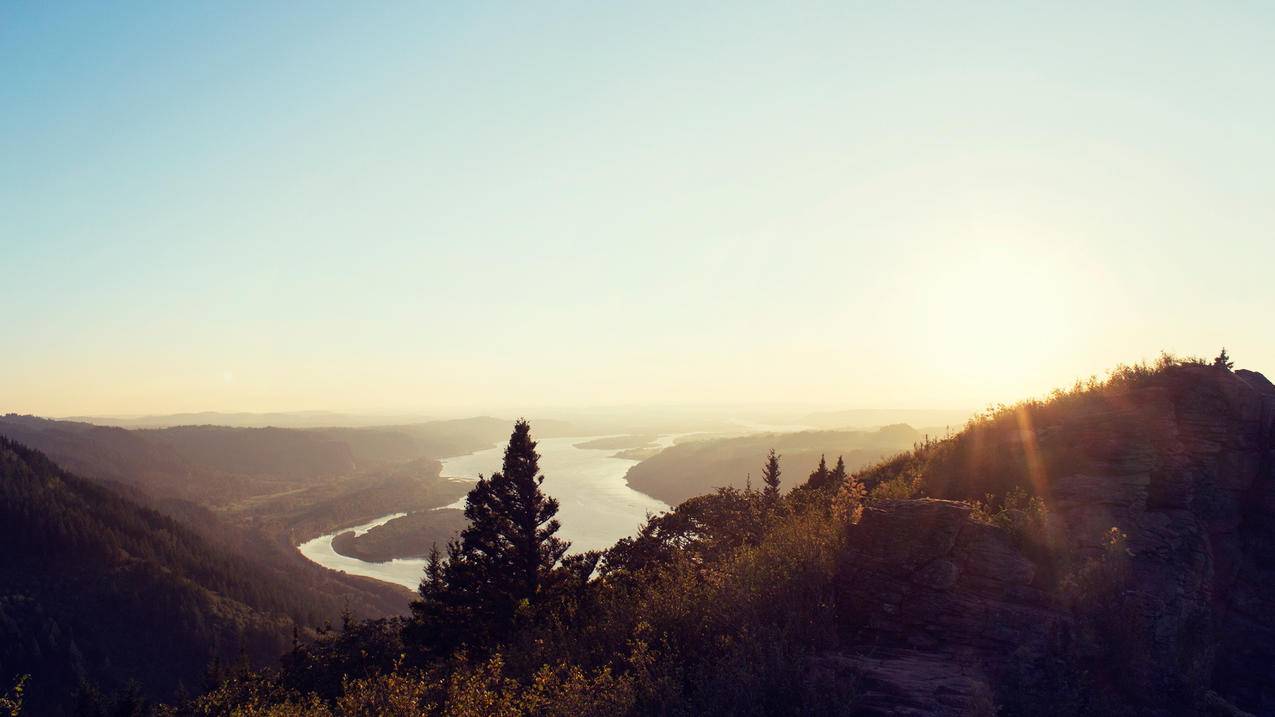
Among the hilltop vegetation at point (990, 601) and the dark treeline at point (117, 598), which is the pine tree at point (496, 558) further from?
the dark treeline at point (117, 598)

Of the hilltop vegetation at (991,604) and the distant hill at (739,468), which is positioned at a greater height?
the hilltop vegetation at (991,604)

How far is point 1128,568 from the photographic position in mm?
8391

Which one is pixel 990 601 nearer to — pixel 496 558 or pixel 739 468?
pixel 496 558

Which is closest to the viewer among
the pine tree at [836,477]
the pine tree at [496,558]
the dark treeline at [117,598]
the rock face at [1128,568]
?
the rock face at [1128,568]

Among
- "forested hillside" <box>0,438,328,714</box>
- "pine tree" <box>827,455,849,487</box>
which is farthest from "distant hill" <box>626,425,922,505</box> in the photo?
"pine tree" <box>827,455,849,487</box>

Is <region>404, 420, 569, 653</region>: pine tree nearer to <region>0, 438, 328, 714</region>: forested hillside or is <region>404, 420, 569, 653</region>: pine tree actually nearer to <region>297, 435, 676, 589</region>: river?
<region>297, 435, 676, 589</region>: river

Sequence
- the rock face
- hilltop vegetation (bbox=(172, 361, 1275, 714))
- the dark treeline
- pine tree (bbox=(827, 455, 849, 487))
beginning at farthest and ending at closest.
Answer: the dark treeline
pine tree (bbox=(827, 455, 849, 487))
the rock face
hilltop vegetation (bbox=(172, 361, 1275, 714))

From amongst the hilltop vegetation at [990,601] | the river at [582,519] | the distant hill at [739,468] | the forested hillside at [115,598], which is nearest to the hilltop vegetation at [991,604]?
the hilltop vegetation at [990,601]

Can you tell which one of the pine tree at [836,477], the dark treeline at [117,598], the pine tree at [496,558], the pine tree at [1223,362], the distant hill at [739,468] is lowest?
the dark treeline at [117,598]

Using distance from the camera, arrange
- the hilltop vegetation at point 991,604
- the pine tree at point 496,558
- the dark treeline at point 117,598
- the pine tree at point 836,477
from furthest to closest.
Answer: the dark treeline at point 117,598 → the pine tree at point 496,558 → the pine tree at point 836,477 → the hilltop vegetation at point 991,604

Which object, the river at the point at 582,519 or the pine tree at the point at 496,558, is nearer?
the pine tree at the point at 496,558

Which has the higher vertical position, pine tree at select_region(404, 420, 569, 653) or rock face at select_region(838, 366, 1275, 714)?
rock face at select_region(838, 366, 1275, 714)

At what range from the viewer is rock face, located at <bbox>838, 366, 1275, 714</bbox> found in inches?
275

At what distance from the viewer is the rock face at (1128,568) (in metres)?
6.98
